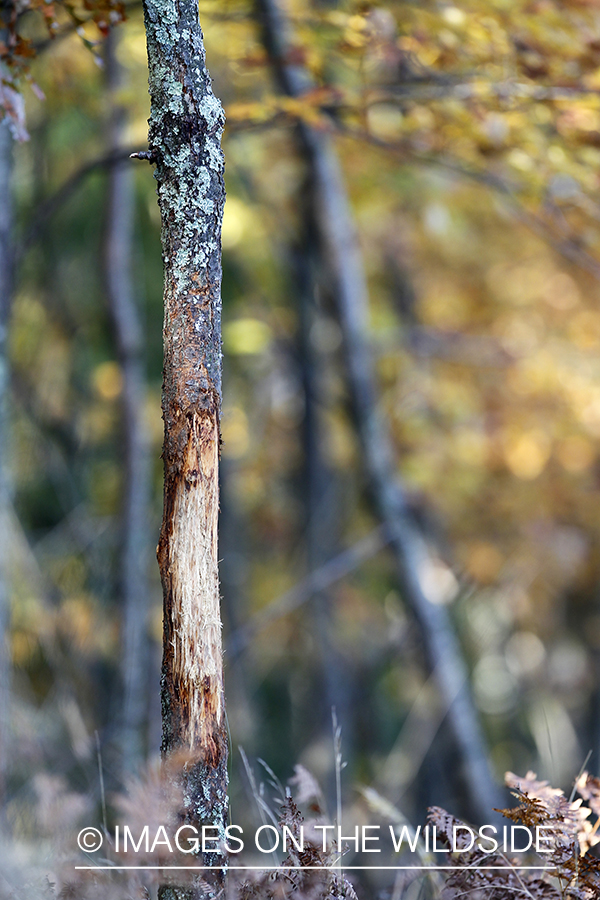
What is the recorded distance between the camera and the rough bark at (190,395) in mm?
1451

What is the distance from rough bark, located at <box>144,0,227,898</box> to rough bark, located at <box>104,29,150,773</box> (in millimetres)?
3264

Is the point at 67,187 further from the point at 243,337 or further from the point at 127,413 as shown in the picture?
the point at 243,337

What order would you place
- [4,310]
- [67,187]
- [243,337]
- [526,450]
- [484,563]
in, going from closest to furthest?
[4,310] < [67,187] < [243,337] < [526,450] < [484,563]

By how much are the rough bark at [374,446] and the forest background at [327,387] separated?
2 cm

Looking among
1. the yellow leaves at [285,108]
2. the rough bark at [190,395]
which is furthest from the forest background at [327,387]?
the rough bark at [190,395]

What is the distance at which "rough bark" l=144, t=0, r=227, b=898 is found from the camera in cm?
145

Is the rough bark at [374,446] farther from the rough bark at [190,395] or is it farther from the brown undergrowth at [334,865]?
the rough bark at [190,395]

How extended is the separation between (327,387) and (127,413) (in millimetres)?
2326

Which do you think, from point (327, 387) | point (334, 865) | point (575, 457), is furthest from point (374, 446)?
point (334, 865)

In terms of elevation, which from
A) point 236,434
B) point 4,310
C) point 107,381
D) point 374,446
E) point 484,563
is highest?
point 4,310

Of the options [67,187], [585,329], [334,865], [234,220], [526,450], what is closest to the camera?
[334,865]

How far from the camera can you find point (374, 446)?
15.8ft

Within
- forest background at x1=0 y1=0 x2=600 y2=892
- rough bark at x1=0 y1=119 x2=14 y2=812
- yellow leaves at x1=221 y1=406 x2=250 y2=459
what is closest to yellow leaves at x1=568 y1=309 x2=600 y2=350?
forest background at x1=0 y1=0 x2=600 y2=892

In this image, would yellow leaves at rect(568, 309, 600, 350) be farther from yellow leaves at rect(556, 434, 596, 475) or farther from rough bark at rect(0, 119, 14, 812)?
rough bark at rect(0, 119, 14, 812)
